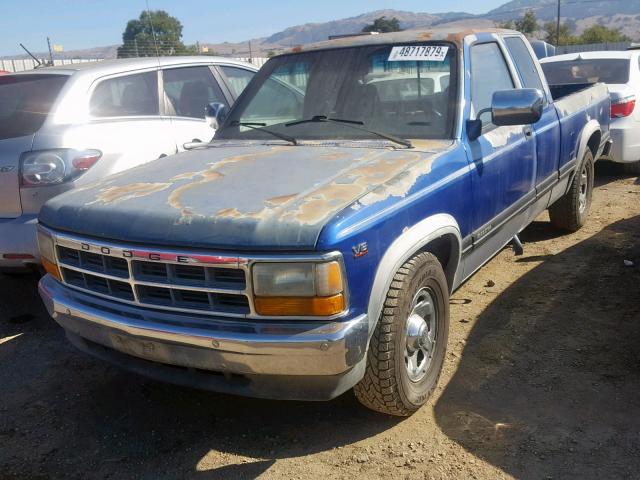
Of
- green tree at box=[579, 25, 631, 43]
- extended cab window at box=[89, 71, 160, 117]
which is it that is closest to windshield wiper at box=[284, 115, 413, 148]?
extended cab window at box=[89, 71, 160, 117]

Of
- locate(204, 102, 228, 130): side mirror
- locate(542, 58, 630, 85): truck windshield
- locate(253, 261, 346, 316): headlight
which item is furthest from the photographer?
locate(542, 58, 630, 85): truck windshield

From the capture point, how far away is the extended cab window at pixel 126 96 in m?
4.92

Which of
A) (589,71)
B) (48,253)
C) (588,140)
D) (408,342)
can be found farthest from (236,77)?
(589,71)

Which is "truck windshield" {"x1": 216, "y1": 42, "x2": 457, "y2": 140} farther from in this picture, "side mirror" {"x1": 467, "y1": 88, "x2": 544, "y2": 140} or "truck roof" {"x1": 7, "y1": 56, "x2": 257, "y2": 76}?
"truck roof" {"x1": 7, "y1": 56, "x2": 257, "y2": 76}

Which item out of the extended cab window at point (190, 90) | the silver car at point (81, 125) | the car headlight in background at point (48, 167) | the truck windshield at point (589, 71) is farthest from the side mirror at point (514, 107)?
the truck windshield at point (589, 71)

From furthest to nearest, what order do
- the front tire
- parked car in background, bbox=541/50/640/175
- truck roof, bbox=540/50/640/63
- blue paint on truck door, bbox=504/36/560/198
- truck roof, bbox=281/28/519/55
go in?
truck roof, bbox=540/50/640/63 < parked car in background, bbox=541/50/640/175 < blue paint on truck door, bbox=504/36/560/198 < truck roof, bbox=281/28/519/55 < the front tire

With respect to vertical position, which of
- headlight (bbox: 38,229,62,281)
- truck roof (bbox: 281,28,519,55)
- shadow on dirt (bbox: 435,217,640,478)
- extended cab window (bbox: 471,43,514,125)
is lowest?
shadow on dirt (bbox: 435,217,640,478)

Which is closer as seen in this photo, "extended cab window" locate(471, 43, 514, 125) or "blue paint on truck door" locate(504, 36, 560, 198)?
"extended cab window" locate(471, 43, 514, 125)

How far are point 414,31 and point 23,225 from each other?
9.71ft

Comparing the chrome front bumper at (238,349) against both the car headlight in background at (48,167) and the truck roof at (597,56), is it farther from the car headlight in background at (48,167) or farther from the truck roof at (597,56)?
the truck roof at (597,56)

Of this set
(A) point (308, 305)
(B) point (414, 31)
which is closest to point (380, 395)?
(A) point (308, 305)

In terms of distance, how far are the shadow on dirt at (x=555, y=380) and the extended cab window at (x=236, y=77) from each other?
3417 millimetres

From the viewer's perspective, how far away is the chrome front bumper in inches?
96.9

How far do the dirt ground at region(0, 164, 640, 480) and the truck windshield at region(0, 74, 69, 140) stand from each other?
1.49 metres
